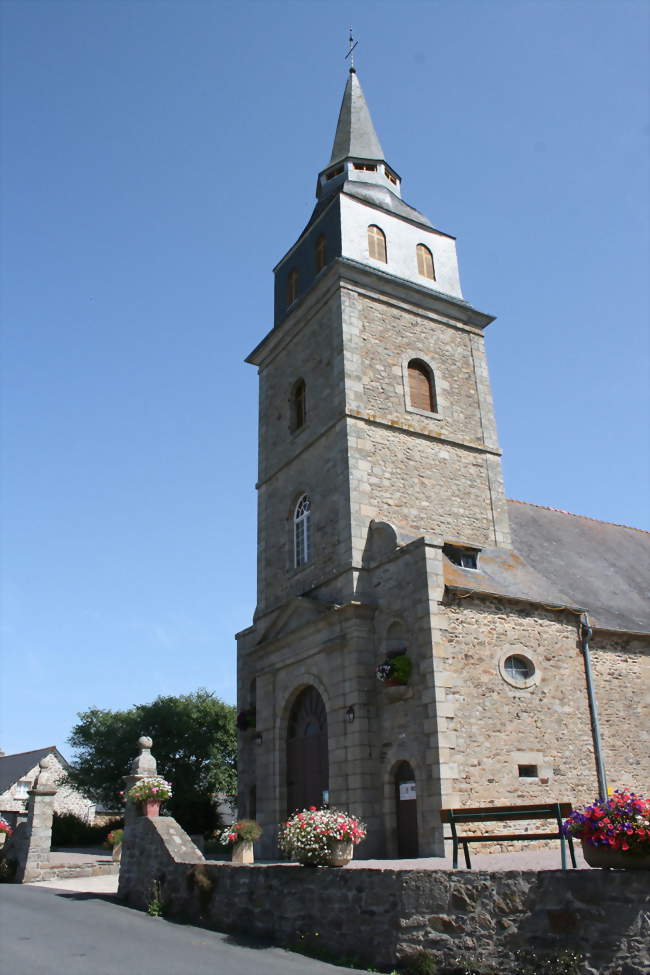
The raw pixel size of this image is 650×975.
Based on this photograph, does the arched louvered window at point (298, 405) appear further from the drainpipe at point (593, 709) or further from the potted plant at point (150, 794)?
the potted plant at point (150, 794)

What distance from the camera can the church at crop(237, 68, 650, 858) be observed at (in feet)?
44.2

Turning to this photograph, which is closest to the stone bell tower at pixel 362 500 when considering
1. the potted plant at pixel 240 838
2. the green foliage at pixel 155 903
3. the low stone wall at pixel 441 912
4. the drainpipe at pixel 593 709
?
the potted plant at pixel 240 838

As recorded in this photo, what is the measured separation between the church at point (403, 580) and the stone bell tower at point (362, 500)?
5 centimetres

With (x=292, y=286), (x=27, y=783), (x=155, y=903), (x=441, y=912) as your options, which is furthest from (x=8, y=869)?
(x=27, y=783)

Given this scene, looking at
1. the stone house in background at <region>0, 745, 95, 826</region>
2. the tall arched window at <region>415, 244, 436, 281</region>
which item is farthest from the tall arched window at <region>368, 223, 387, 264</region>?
the stone house in background at <region>0, 745, 95, 826</region>

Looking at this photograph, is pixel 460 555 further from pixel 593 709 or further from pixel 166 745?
pixel 166 745

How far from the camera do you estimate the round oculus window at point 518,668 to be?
1398 centimetres

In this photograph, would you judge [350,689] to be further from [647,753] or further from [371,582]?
[647,753]

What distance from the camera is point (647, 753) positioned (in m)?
15.1

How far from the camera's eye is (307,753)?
52.4 feet

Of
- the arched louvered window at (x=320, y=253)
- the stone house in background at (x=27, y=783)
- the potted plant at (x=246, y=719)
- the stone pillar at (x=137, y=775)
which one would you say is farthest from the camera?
the stone house in background at (x=27, y=783)

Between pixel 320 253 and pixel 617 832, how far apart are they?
17.1m

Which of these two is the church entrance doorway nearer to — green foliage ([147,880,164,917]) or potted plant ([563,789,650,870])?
green foliage ([147,880,164,917])

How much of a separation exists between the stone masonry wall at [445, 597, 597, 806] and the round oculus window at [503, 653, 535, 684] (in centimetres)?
14
